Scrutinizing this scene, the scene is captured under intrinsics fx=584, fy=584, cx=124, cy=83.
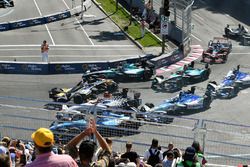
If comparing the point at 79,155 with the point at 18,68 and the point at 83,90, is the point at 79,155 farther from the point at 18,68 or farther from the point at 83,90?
the point at 18,68

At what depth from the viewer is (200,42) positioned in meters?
45.5

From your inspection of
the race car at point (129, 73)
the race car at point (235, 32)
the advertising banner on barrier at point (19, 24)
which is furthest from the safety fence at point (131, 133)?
the advertising banner on barrier at point (19, 24)

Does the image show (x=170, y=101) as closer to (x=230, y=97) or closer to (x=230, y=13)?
(x=230, y=97)

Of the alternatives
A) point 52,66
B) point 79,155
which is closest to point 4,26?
point 52,66

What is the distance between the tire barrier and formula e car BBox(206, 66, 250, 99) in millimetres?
22305

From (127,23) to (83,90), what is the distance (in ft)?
68.8

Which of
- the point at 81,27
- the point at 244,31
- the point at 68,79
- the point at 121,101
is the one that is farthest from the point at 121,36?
the point at 121,101

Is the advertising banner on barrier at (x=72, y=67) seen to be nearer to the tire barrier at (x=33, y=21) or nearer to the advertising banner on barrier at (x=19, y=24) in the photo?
the tire barrier at (x=33, y=21)

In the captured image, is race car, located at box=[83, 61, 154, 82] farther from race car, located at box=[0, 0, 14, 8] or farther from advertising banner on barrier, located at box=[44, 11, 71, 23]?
race car, located at box=[0, 0, 14, 8]

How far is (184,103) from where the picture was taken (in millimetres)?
28922

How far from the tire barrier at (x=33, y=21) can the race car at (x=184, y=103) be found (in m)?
23.1

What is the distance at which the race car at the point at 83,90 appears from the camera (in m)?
29.8

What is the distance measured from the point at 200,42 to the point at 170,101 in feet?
57.1

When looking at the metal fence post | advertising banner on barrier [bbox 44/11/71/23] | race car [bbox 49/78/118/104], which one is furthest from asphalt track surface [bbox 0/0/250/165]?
the metal fence post
